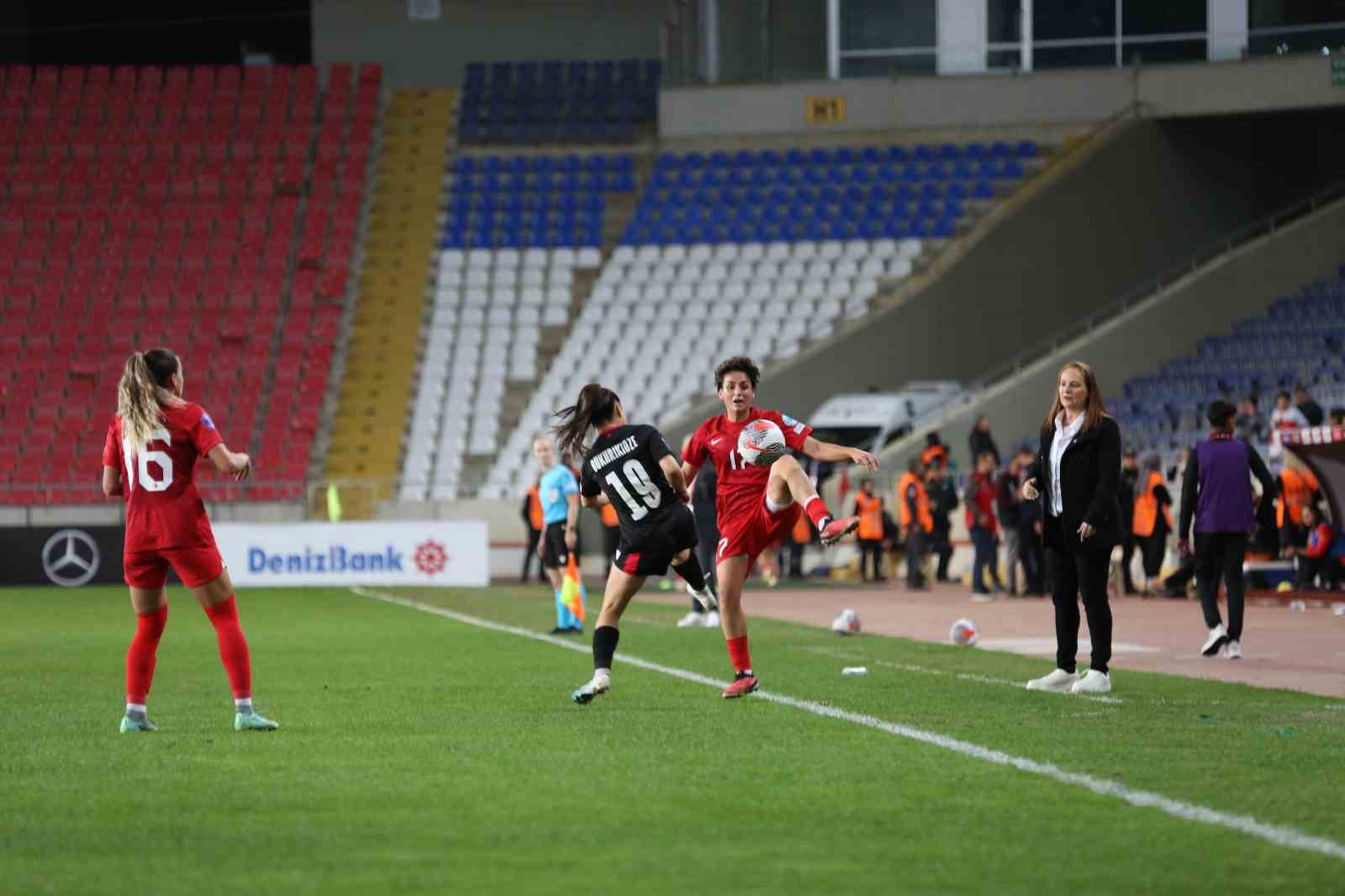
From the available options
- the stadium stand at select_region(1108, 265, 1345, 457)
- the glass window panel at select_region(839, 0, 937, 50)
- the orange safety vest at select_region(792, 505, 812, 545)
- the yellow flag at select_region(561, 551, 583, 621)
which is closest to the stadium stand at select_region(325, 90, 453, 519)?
the orange safety vest at select_region(792, 505, 812, 545)

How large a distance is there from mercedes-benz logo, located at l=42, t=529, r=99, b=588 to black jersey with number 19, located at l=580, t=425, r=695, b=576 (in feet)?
69.7

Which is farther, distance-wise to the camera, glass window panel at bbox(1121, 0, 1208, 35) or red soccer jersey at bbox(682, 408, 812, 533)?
glass window panel at bbox(1121, 0, 1208, 35)

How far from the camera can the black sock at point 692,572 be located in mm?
12578

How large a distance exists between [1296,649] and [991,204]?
25.8 metres

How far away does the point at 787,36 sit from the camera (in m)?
43.8

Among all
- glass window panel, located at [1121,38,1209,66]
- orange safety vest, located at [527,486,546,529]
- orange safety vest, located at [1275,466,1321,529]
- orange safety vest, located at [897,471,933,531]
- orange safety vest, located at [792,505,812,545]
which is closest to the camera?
orange safety vest, located at [1275,466,1321,529]

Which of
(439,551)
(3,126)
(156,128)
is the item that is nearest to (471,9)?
(156,128)

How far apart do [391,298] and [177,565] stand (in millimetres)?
32544

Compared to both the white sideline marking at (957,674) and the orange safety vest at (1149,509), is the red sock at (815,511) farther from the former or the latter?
the orange safety vest at (1149,509)

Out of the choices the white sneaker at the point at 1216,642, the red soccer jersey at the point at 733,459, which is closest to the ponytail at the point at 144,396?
the red soccer jersey at the point at 733,459

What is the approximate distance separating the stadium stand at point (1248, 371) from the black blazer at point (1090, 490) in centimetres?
2026

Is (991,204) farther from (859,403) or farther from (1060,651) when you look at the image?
(1060,651)

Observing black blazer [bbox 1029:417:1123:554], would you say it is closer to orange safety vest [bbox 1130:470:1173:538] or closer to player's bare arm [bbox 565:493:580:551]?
player's bare arm [bbox 565:493:580:551]

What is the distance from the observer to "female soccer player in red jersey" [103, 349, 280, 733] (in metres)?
10.3
